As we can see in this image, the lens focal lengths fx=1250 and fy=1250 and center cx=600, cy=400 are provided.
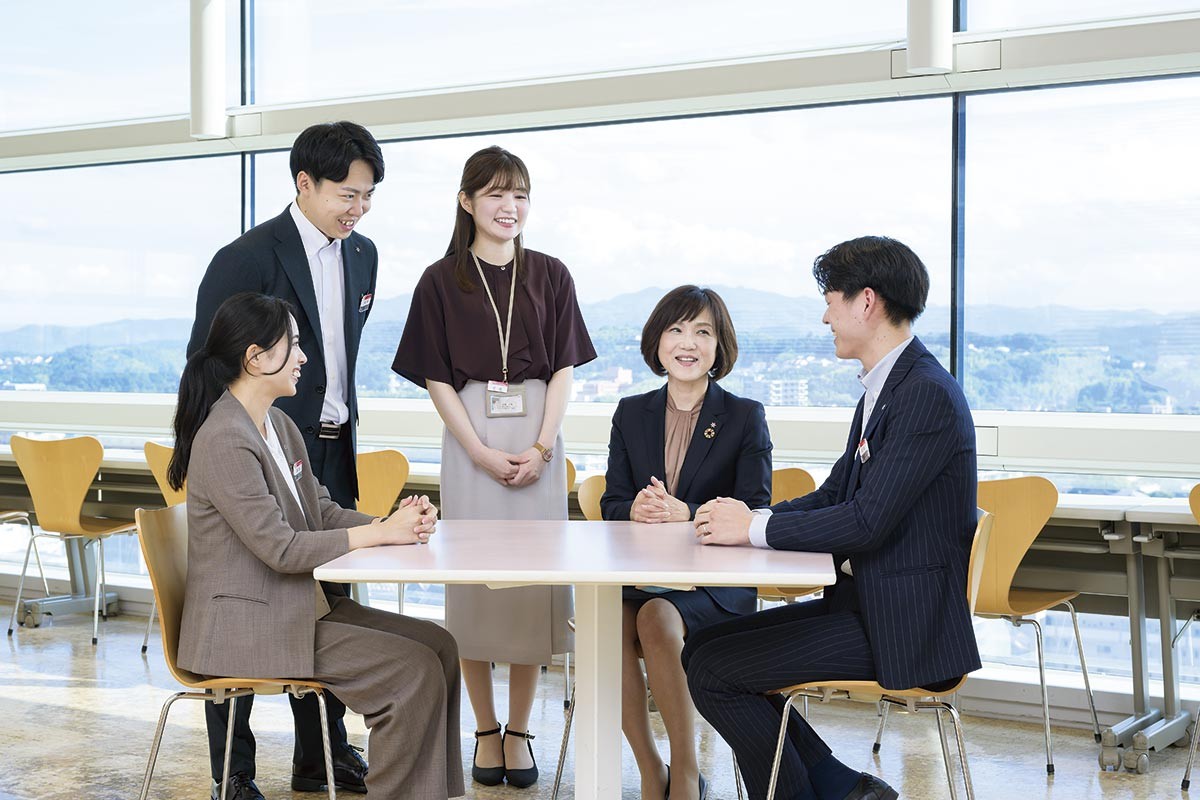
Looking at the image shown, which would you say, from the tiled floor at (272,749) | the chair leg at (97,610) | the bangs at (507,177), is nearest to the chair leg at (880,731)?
the tiled floor at (272,749)

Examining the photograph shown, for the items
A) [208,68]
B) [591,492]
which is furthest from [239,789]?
[208,68]

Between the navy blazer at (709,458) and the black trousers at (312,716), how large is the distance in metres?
0.71

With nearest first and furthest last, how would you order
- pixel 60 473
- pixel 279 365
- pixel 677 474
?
pixel 279 365, pixel 677 474, pixel 60 473

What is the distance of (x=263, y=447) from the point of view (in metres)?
2.70

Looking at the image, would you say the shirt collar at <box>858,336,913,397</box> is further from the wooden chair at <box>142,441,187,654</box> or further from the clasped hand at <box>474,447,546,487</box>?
the wooden chair at <box>142,441,187,654</box>

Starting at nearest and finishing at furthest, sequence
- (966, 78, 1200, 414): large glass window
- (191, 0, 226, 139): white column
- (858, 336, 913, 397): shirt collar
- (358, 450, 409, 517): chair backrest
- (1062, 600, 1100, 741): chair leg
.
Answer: (858, 336, 913, 397): shirt collar → (1062, 600, 1100, 741): chair leg → (966, 78, 1200, 414): large glass window → (358, 450, 409, 517): chair backrest → (191, 0, 226, 139): white column

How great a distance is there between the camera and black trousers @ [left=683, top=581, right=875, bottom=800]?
2561mm

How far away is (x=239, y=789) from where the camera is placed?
3.19 metres

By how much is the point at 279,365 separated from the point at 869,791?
1564 mm

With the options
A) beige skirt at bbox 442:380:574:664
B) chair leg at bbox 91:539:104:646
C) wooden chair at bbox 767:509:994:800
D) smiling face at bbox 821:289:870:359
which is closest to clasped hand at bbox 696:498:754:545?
wooden chair at bbox 767:509:994:800

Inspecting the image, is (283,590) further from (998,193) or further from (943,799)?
(998,193)

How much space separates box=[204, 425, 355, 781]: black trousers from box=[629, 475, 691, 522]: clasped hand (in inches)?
32.7

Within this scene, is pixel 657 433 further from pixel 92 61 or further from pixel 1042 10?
pixel 92 61

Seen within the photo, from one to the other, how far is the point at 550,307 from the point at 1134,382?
245 centimetres
